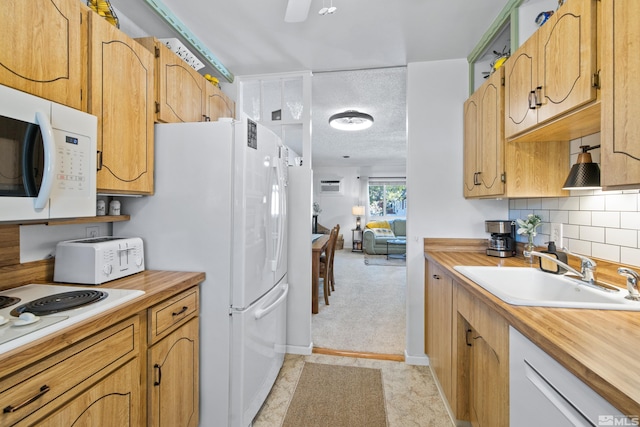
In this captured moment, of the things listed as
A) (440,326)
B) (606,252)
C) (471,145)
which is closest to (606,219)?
(606,252)

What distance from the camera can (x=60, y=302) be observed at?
101cm

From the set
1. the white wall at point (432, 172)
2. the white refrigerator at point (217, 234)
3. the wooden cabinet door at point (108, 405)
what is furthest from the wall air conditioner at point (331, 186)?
the wooden cabinet door at point (108, 405)

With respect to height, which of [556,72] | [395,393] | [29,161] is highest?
[556,72]

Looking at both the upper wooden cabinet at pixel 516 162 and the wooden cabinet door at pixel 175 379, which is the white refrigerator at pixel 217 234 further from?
Result: the upper wooden cabinet at pixel 516 162

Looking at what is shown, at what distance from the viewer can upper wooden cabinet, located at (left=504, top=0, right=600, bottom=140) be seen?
3.37ft

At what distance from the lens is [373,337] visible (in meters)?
2.75

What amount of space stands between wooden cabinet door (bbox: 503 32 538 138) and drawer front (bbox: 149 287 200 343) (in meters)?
1.94

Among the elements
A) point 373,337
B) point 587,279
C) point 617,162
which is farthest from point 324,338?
point 617,162

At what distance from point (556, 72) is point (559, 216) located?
3.10 feet

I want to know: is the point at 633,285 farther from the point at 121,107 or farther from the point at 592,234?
the point at 121,107

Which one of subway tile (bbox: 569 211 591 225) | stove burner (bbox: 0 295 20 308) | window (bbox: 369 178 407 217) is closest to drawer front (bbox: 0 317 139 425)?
stove burner (bbox: 0 295 20 308)

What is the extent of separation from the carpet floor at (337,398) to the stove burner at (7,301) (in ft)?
4.77

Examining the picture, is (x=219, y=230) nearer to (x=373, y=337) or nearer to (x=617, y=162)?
(x=617, y=162)

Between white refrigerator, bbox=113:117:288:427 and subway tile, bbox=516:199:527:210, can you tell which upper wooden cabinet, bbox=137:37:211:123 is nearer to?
white refrigerator, bbox=113:117:288:427
